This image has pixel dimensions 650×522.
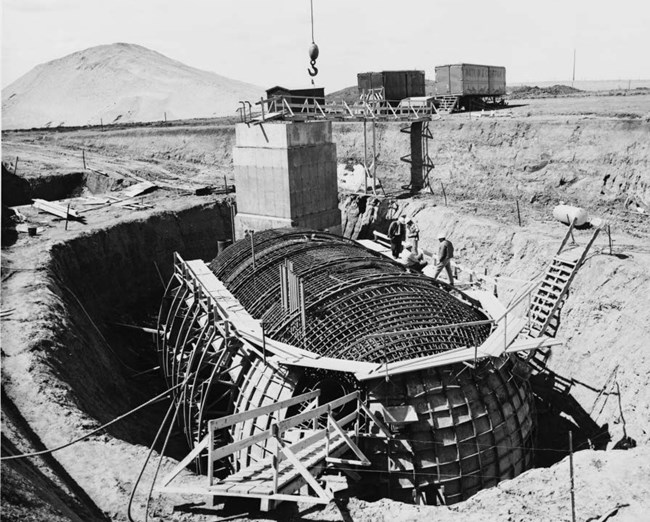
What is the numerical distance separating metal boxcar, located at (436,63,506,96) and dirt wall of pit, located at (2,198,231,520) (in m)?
18.6

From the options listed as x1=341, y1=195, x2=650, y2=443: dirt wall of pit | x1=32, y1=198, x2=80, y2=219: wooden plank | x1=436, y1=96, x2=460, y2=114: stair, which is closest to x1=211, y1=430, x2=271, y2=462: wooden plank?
x1=341, y1=195, x2=650, y2=443: dirt wall of pit

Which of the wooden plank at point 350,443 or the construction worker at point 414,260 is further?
the construction worker at point 414,260

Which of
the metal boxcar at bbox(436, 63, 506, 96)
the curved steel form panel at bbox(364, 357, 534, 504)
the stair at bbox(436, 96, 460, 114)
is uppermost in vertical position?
the metal boxcar at bbox(436, 63, 506, 96)

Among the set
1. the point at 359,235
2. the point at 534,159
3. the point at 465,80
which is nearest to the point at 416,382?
the point at 359,235

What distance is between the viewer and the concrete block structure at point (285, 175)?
2820cm

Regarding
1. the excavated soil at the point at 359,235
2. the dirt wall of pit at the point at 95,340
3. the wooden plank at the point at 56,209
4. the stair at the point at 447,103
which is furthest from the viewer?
the stair at the point at 447,103

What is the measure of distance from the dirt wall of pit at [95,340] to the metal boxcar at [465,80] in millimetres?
18559

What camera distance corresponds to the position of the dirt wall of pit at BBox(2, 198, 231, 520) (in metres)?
13.0

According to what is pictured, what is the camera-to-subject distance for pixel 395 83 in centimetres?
4512

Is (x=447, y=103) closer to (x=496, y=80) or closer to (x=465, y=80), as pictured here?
(x=465, y=80)

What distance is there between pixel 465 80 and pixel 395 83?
4569 mm

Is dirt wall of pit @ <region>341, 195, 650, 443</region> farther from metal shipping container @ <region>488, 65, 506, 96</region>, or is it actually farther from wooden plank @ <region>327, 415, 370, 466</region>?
metal shipping container @ <region>488, 65, 506, 96</region>

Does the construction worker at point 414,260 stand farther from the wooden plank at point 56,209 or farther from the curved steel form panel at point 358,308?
the wooden plank at point 56,209

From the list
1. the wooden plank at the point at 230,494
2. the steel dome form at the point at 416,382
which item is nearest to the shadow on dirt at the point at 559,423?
the steel dome form at the point at 416,382
